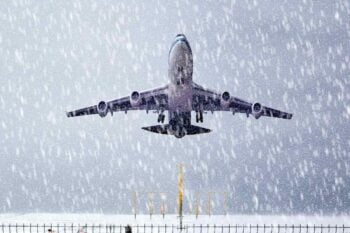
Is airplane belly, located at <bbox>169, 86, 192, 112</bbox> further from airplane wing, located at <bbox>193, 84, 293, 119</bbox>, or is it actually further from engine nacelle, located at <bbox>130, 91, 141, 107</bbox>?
airplane wing, located at <bbox>193, 84, 293, 119</bbox>

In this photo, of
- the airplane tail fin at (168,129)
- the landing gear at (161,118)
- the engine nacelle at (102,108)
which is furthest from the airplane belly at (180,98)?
the landing gear at (161,118)

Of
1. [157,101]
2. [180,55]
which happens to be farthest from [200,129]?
[180,55]

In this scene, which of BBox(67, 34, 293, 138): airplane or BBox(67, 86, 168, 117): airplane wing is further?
BBox(67, 86, 168, 117): airplane wing

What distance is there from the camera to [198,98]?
5347 cm

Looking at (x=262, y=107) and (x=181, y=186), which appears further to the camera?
(x=262, y=107)

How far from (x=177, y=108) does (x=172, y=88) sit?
280cm

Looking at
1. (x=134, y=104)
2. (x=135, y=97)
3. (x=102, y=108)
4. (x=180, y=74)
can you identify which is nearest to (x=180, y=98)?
(x=180, y=74)

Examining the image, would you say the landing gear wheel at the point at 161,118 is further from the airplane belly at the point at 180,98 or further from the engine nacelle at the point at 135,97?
the engine nacelle at the point at 135,97

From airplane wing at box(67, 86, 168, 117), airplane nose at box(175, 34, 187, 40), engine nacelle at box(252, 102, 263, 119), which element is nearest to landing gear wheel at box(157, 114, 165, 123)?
airplane wing at box(67, 86, 168, 117)

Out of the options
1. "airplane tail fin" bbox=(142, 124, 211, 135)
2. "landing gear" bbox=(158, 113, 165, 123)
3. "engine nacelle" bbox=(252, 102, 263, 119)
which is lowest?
"airplane tail fin" bbox=(142, 124, 211, 135)

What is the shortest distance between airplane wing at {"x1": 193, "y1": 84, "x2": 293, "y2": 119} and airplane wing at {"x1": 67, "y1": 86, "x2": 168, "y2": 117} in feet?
12.8

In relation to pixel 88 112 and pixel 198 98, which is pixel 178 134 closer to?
pixel 198 98

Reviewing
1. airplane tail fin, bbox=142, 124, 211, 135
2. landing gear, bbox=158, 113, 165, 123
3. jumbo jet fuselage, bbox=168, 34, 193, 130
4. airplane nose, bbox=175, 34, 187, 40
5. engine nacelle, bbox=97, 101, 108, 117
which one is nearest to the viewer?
jumbo jet fuselage, bbox=168, 34, 193, 130

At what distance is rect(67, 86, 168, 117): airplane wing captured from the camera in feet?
164
